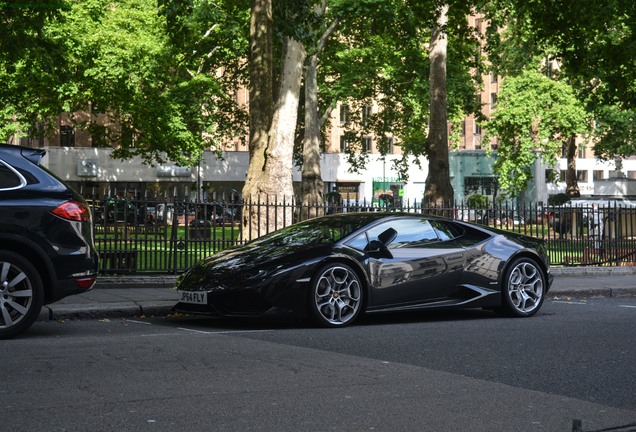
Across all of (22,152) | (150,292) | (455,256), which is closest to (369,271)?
(455,256)

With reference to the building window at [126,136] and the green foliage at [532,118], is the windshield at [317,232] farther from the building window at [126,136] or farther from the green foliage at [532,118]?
the green foliage at [532,118]

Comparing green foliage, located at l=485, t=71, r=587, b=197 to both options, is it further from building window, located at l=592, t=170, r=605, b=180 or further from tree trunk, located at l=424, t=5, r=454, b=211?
building window, located at l=592, t=170, r=605, b=180

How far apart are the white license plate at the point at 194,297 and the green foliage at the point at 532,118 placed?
45.4 meters

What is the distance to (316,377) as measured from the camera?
22.7 ft

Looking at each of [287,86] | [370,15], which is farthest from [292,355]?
[370,15]

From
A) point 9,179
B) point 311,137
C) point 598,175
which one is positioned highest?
point 598,175

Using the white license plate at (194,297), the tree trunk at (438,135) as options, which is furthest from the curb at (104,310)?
the tree trunk at (438,135)

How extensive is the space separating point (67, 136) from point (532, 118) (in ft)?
102

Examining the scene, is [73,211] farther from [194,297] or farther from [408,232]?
[408,232]

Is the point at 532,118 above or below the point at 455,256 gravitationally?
above

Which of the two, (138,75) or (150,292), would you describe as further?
(138,75)

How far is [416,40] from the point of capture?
129 feet

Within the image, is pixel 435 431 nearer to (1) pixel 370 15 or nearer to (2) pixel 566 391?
(2) pixel 566 391

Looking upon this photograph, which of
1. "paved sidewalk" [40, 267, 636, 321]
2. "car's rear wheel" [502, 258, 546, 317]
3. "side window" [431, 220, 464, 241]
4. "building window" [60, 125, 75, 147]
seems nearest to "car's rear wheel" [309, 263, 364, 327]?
"side window" [431, 220, 464, 241]
